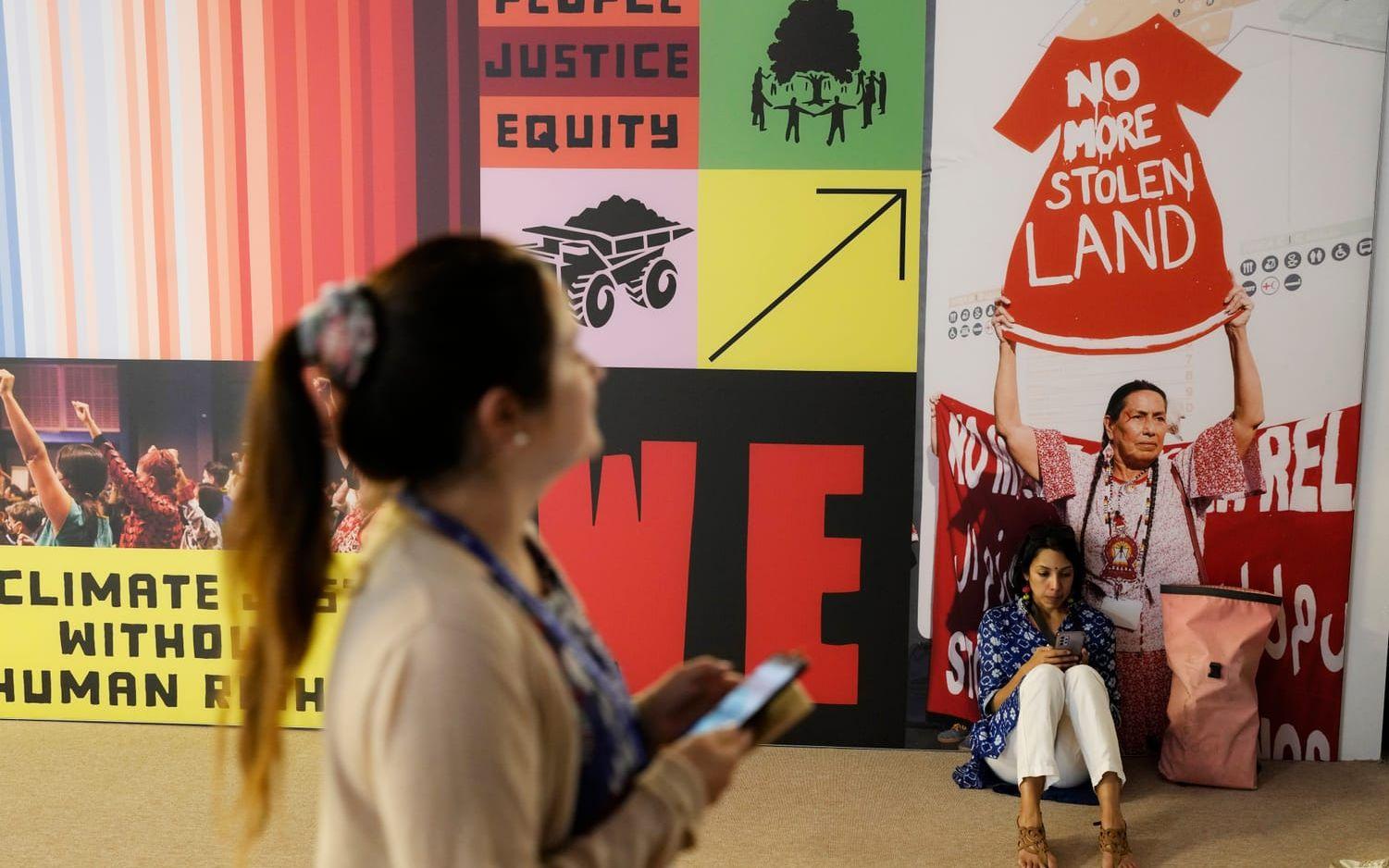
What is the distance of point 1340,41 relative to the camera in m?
3.05

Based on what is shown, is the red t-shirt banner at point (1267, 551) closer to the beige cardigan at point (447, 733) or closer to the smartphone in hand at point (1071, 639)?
the smartphone in hand at point (1071, 639)

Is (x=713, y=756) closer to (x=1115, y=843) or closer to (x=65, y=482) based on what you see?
(x=1115, y=843)

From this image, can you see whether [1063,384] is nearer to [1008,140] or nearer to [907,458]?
[907,458]

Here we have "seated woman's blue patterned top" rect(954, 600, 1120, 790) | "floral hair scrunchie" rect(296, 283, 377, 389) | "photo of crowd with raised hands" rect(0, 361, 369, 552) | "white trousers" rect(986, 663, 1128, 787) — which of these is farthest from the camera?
"photo of crowd with raised hands" rect(0, 361, 369, 552)

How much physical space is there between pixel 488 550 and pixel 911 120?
251cm

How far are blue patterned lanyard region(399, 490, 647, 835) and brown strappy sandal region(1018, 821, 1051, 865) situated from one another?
1948mm

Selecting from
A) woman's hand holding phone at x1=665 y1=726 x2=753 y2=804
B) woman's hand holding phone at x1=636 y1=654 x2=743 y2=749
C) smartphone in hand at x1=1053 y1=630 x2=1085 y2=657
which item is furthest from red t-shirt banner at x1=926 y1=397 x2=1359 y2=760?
woman's hand holding phone at x1=665 y1=726 x2=753 y2=804

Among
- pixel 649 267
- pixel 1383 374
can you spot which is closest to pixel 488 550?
pixel 649 267

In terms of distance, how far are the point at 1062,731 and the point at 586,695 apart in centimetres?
231

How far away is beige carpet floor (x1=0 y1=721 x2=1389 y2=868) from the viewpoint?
2699 mm

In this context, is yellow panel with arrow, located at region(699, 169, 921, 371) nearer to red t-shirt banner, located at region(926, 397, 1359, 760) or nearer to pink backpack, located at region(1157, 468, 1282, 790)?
red t-shirt banner, located at region(926, 397, 1359, 760)

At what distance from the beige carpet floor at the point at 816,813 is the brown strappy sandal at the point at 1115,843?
0.05m

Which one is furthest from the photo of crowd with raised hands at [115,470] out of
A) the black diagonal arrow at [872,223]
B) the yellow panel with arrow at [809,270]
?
the black diagonal arrow at [872,223]

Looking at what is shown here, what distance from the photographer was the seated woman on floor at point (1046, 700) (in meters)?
2.73
